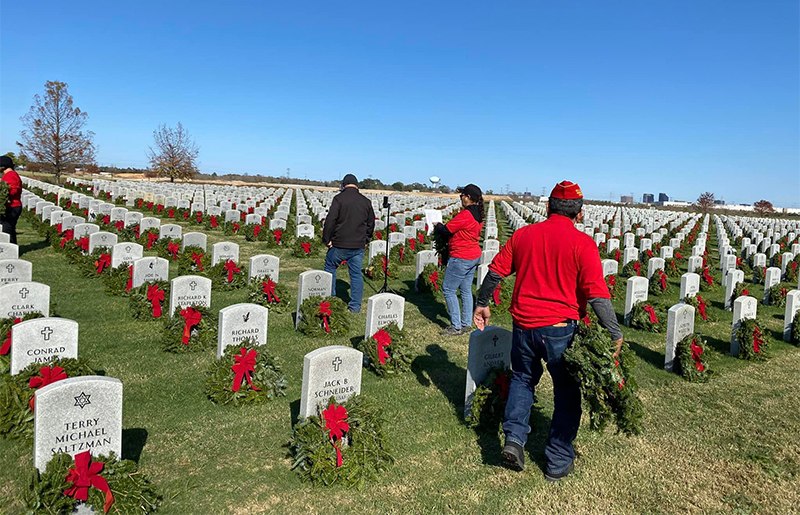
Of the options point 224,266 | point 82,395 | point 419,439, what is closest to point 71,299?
point 224,266

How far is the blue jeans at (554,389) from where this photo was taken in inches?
158

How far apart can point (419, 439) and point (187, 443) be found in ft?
6.92

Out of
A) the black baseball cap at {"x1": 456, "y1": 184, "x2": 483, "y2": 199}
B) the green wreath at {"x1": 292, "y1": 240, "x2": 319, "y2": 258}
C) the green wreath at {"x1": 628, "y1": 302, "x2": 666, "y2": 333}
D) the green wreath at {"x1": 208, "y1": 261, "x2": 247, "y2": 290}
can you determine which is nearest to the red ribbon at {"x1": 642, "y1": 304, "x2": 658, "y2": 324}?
the green wreath at {"x1": 628, "y1": 302, "x2": 666, "y2": 333}

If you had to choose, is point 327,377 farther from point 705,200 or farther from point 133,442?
point 705,200

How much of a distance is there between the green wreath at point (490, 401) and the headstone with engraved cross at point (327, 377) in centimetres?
117

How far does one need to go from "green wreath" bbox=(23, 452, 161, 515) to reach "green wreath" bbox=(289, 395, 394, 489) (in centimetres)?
111

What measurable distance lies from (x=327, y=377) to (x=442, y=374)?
2481 mm

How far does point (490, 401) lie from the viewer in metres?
5.17

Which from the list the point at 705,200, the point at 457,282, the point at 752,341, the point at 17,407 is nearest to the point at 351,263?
the point at 457,282

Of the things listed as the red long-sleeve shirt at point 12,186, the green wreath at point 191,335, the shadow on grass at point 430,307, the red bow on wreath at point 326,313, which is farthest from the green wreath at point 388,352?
the red long-sleeve shirt at point 12,186

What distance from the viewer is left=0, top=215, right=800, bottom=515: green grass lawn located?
4.09 m

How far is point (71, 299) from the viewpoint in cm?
942

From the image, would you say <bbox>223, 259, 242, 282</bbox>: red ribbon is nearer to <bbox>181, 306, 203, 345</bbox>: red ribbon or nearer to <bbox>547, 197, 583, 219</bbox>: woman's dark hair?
<bbox>181, 306, 203, 345</bbox>: red ribbon

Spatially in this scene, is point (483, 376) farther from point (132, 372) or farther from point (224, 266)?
point (224, 266)
